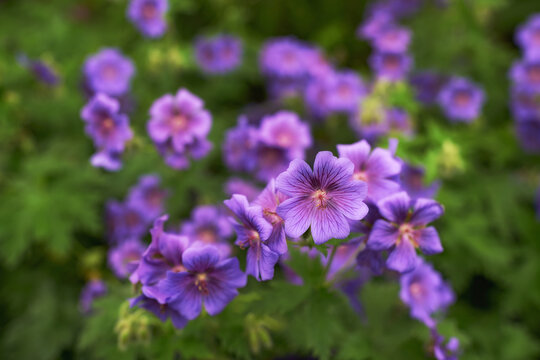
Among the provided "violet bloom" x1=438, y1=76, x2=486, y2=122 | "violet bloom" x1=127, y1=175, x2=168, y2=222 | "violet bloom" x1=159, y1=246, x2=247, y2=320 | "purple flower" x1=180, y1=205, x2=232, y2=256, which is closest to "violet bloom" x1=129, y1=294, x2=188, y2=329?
"violet bloom" x1=159, y1=246, x2=247, y2=320

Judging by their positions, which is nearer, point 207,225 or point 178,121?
point 178,121

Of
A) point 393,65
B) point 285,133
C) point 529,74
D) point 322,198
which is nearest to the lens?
point 322,198

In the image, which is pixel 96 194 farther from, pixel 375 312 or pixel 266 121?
pixel 375 312

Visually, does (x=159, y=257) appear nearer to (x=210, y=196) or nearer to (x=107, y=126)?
(x=107, y=126)

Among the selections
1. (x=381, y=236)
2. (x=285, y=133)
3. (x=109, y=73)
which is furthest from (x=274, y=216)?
(x=109, y=73)

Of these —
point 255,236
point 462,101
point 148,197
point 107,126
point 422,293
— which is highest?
point 255,236

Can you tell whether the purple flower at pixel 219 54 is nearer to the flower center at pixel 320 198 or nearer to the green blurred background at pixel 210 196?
the green blurred background at pixel 210 196

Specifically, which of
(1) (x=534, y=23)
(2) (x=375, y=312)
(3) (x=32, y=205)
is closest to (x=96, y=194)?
(3) (x=32, y=205)
